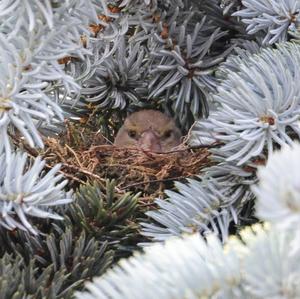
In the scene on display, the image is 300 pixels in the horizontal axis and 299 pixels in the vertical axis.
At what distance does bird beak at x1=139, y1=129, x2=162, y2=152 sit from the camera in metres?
1.97

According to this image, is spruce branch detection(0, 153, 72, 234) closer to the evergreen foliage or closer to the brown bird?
the evergreen foliage

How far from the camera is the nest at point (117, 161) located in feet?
4.07

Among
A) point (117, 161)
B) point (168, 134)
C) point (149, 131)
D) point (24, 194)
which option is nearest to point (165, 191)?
point (24, 194)

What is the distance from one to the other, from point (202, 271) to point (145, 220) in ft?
1.49

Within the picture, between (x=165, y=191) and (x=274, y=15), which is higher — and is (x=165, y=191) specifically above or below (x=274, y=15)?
below

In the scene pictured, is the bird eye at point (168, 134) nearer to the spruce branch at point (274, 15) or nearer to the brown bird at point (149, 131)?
the brown bird at point (149, 131)

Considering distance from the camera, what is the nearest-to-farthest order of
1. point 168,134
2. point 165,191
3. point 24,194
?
point 24,194 < point 165,191 < point 168,134

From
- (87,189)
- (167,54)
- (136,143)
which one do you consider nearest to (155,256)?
(87,189)

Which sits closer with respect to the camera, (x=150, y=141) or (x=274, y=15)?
(x=274, y=15)

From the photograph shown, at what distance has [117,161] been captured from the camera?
4.89 ft

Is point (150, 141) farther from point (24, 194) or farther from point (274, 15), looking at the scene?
point (24, 194)

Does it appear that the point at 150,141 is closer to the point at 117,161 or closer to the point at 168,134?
the point at 168,134

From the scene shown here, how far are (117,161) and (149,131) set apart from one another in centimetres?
47

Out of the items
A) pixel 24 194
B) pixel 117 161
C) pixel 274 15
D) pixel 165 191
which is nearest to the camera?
pixel 24 194
